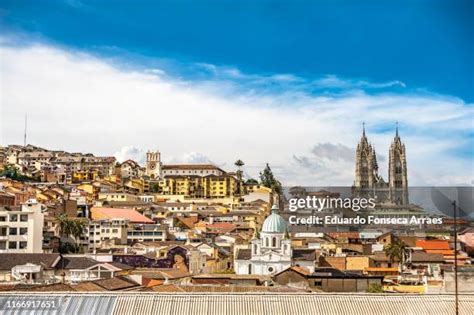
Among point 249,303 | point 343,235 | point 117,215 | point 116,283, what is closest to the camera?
point 249,303

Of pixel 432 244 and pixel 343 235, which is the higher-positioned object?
pixel 343 235

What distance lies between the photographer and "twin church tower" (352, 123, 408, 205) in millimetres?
82812

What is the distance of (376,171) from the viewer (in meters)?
87.6

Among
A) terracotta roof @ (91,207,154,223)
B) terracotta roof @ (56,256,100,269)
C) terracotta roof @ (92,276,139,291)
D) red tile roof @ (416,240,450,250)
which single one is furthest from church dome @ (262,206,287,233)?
terracotta roof @ (92,276,139,291)

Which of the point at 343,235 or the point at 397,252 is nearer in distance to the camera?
the point at 397,252

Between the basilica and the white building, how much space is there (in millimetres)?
11021

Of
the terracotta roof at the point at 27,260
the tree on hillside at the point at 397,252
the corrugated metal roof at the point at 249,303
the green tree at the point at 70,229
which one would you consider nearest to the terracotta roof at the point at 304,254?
the tree on hillside at the point at 397,252

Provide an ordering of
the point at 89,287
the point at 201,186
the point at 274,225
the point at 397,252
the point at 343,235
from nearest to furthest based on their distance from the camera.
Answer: the point at 89,287 < the point at 397,252 < the point at 274,225 < the point at 343,235 < the point at 201,186

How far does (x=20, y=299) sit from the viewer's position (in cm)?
1331

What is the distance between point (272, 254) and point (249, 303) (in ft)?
96.2

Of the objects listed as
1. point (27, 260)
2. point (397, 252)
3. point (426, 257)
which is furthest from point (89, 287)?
point (426, 257)

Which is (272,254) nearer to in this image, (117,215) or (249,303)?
(117,215)

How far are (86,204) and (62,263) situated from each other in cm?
2975

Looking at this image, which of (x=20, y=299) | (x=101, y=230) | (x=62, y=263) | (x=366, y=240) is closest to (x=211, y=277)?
(x=62, y=263)
